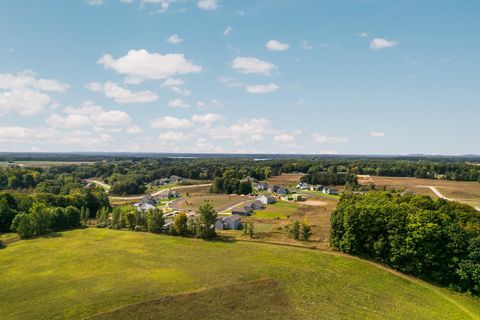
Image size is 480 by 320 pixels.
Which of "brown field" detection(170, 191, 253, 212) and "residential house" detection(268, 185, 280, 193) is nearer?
→ "brown field" detection(170, 191, 253, 212)

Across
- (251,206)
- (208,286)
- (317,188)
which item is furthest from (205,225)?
(317,188)

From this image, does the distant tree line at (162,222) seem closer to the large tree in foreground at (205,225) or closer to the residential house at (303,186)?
the large tree in foreground at (205,225)

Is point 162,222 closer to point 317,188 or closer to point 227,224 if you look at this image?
point 227,224

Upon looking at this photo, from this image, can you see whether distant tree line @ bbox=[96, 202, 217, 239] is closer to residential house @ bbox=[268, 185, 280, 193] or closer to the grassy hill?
the grassy hill

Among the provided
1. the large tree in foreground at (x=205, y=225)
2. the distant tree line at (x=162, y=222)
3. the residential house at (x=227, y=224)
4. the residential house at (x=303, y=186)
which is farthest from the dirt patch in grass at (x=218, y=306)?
the residential house at (x=303, y=186)

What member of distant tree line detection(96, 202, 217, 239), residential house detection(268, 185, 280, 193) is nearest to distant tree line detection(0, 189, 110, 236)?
distant tree line detection(96, 202, 217, 239)

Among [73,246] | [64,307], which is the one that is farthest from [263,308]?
[73,246]
